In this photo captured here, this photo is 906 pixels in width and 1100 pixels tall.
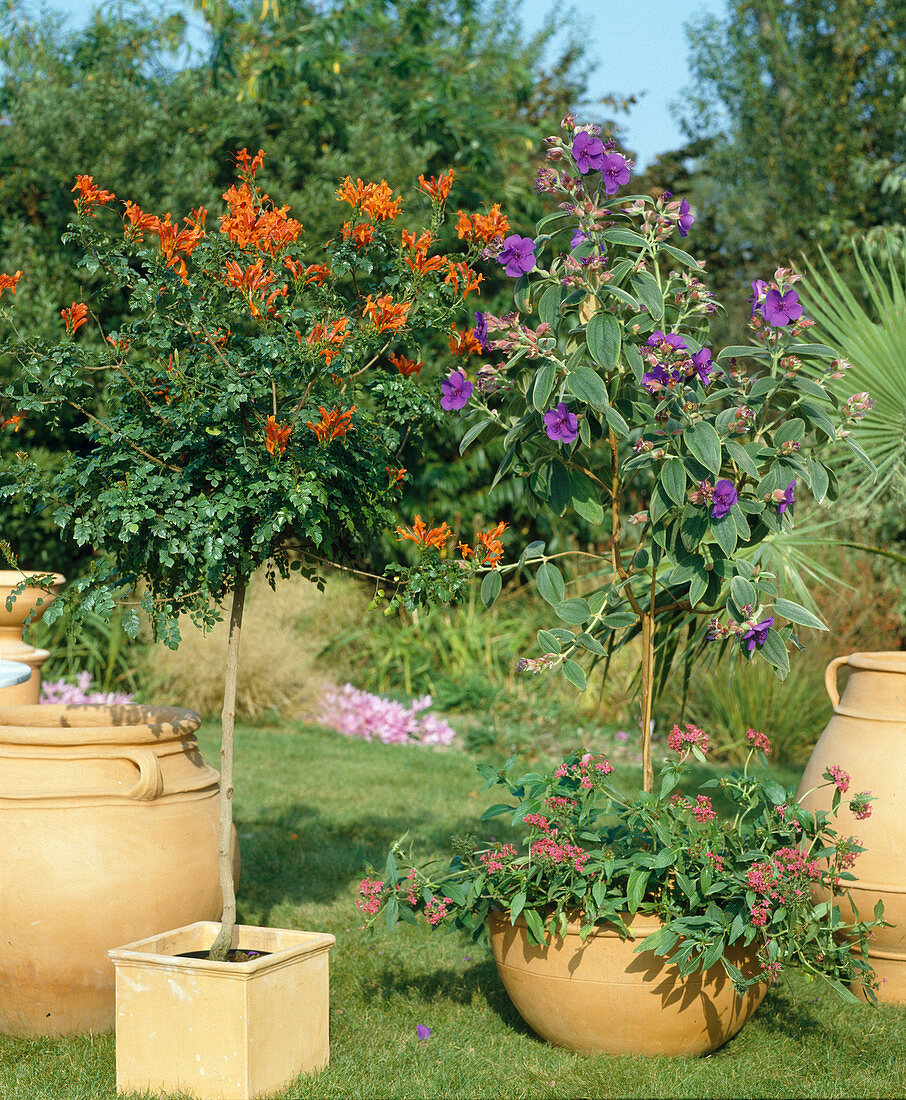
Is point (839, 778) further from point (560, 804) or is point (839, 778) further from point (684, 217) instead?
point (684, 217)

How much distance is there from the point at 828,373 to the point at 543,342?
2.37ft

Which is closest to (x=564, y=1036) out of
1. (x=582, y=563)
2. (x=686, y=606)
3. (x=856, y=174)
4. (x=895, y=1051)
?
(x=895, y=1051)

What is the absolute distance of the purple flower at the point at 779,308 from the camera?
255cm

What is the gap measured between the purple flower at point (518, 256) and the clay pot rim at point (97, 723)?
1.51m

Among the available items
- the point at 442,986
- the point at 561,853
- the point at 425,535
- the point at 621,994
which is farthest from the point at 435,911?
the point at 425,535

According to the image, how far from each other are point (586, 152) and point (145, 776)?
194 centimetres

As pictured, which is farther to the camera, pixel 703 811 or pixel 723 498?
pixel 703 811

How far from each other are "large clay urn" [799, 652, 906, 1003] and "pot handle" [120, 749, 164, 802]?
1810 mm

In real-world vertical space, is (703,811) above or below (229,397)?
below

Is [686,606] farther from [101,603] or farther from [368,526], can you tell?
[101,603]

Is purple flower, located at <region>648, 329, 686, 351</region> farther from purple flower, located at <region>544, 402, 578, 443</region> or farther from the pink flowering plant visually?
the pink flowering plant

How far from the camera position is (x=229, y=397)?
97.6 inches

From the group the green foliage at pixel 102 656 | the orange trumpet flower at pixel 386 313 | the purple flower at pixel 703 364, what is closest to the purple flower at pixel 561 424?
the purple flower at pixel 703 364

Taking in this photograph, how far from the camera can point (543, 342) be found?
2.62 meters
